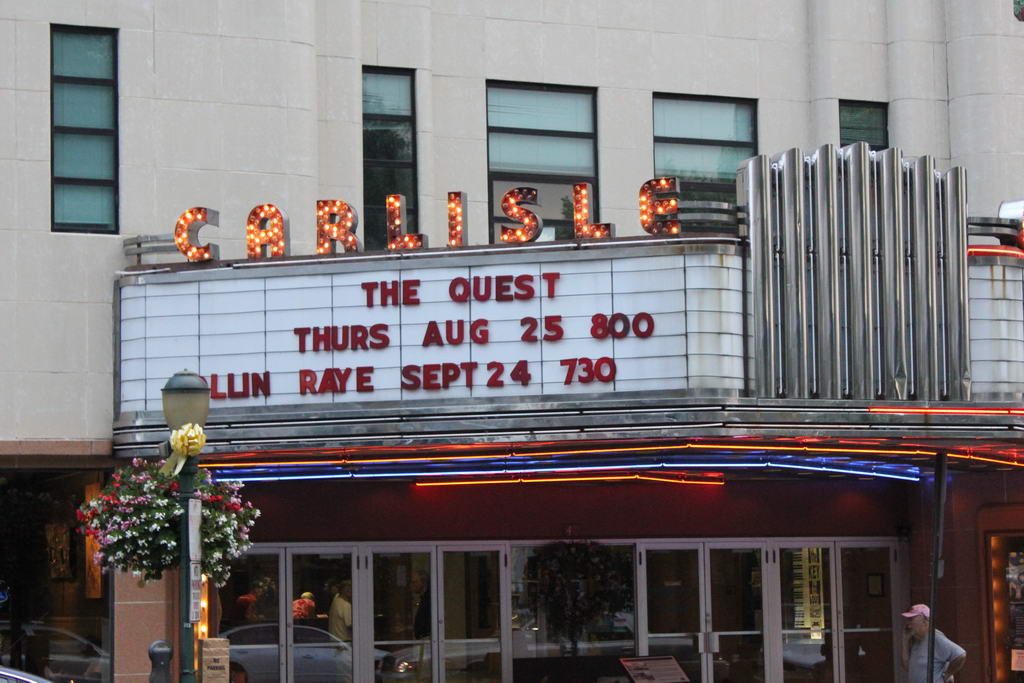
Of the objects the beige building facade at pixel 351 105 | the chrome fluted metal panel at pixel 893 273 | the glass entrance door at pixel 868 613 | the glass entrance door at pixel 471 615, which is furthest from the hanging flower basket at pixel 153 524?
the glass entrance door at pixel 868 613

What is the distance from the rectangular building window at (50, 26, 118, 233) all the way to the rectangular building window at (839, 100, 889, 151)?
30.2 ft

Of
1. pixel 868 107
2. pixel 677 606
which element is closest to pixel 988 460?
pixel 677 606

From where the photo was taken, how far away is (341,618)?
20.5 meters

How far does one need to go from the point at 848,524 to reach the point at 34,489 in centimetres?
1016

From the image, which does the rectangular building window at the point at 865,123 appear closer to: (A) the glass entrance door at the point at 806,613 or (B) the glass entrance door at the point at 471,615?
(A) the glass entrance door at the point at 806,613

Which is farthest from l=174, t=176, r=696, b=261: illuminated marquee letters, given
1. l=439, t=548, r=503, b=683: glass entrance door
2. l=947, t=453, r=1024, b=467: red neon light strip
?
l=439, t=548, r=503, b=683: glass entrance door

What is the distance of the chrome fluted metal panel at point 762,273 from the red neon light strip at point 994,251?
2.24 meters

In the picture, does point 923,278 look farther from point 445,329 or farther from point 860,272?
point 445,329

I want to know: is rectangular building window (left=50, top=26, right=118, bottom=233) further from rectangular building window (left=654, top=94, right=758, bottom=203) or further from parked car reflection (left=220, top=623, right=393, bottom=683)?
rectangular building window (left=654, top=94, right=758, bottom=203)

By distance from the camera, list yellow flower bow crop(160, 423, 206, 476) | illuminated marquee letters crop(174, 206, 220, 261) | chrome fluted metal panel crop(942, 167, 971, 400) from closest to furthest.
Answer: yellow flower bow crop(160, 423, 206, 476), chrome fluted metal panel crop(942, 167, 971, 400), illuminated marquee letters crop(174, 206, 220, 261)

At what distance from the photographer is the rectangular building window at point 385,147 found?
2023cm

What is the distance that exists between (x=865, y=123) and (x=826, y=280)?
6.42m

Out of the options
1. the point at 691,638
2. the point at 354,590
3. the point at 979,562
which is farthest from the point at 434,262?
the point at 979,562

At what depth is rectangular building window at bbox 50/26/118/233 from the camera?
1827 cm
